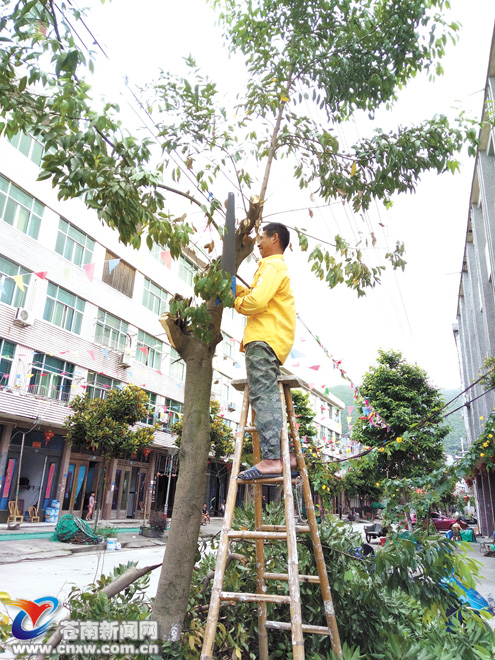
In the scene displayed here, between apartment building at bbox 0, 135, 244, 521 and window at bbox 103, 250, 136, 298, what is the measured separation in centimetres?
6

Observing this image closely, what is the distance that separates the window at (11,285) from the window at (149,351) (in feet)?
25.2

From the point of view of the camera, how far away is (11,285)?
1806 cm

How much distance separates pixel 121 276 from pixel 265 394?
74.6 ft

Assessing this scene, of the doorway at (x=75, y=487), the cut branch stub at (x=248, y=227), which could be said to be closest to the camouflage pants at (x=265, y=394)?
the cut branch stub at (x=248, y=227)

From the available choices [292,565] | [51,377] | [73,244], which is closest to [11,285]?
[73,244]

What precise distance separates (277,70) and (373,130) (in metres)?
1.30

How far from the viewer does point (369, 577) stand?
3.49 meters

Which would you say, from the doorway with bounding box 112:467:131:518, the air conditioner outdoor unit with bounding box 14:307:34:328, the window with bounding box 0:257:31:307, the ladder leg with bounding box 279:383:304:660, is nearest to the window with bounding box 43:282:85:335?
the air conditioner outdoor unit with bounding box 14:307:34:328

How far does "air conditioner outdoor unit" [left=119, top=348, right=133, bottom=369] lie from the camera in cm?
2381

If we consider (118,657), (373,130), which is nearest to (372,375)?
(373,130)

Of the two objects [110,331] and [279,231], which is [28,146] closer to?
[110,331]

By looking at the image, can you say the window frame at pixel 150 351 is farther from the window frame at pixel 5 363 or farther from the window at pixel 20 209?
the window at pixel 20 209

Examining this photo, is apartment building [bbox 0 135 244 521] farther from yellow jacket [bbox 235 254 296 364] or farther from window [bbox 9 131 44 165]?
yellow jacket [bbox 235 254 296 364]

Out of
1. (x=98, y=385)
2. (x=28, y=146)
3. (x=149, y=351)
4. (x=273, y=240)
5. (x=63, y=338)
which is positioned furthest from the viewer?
(x=149, y=351)
